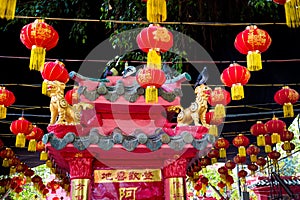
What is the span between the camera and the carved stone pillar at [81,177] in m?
4.03

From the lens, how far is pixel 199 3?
6512 millimetres

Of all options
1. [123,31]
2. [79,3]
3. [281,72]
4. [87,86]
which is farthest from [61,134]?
[281,72]

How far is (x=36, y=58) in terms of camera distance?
4.43 meters

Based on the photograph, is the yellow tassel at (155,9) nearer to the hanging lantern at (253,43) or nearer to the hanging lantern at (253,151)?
the hanging lantern at (253,43)

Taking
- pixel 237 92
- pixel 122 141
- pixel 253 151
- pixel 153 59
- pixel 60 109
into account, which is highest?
pixel 153 59

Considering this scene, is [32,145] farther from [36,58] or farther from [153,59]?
[153,59]

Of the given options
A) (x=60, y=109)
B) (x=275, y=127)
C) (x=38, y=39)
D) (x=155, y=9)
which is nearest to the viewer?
(x=155, y=9)

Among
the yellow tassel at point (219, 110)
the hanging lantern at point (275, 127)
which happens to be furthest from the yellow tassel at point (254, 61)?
the hanging lantern at point (275, 127)

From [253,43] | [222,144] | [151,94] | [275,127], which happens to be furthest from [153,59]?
[222,144]

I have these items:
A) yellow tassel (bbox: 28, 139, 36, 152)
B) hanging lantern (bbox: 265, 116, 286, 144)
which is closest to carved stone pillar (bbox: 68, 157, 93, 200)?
yellow tassel (bbox: 28, 139, 36, 152)

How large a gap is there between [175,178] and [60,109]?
1.61 meters

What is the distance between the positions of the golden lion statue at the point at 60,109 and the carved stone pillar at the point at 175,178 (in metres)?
1.24

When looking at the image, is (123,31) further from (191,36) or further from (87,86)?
(87,86)

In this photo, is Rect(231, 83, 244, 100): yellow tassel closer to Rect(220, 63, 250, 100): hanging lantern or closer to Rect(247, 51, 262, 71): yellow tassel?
Rect(220, 63, 250, 100): hanging lantern
